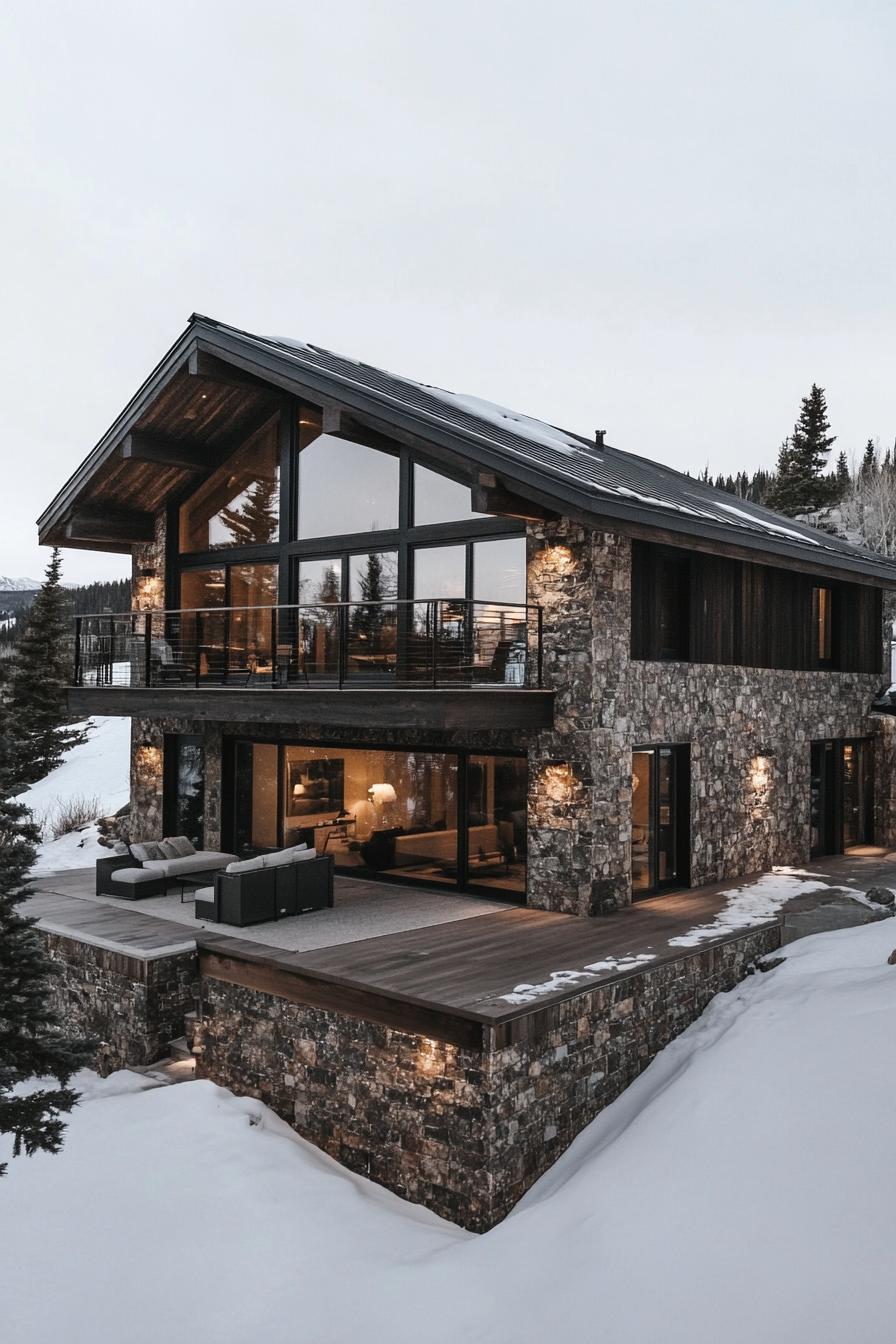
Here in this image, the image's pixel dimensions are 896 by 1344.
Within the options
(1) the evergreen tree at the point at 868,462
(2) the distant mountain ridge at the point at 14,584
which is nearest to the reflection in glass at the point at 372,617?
(1) the evergreen tree at the point at 868,462

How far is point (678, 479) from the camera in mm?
15258

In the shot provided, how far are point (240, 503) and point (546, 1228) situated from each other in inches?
396

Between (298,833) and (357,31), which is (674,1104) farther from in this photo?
(357,31)

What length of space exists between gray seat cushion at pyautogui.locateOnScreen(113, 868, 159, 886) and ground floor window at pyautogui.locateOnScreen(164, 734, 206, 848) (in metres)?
2.61

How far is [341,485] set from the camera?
12.3 m

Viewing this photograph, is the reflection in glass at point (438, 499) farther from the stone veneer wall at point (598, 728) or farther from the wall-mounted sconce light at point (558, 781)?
the wall-mounted sconce light at point (558, 781)

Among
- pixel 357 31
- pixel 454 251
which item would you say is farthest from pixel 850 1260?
pixel 454 251

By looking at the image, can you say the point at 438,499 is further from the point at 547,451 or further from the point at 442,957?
the point at 442,957

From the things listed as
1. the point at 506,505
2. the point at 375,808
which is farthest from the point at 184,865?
the point at 506,505

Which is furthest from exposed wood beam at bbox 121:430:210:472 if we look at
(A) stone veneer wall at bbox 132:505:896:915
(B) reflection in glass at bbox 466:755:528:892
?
(B) reflection in glass at bbox 466:755:528:892

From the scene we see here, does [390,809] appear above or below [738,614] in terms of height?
below

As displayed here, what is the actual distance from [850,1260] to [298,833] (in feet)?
28.6

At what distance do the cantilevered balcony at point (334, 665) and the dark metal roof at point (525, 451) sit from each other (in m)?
1.47

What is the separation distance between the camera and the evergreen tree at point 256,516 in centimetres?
1312
